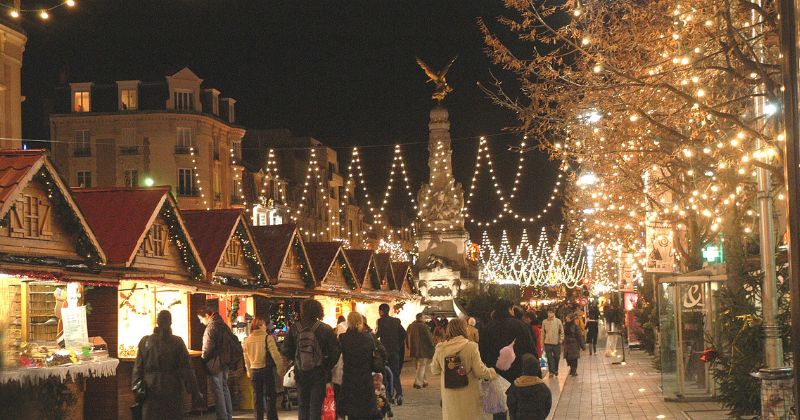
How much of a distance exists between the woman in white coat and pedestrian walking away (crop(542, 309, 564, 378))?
50.0 ft

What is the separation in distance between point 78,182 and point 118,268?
48.9 meters

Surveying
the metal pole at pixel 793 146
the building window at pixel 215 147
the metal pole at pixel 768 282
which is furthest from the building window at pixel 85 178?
the metal pole at pixel 793 146

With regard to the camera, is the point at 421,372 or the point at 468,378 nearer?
the point at 468,378

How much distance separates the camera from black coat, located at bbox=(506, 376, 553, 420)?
12148mm

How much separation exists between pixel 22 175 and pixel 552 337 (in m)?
16.3

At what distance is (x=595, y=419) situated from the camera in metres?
18.1

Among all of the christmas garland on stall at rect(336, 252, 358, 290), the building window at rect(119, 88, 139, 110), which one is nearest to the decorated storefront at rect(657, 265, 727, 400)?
the christmas garland on stall at rect(336, 252, 358, 290)

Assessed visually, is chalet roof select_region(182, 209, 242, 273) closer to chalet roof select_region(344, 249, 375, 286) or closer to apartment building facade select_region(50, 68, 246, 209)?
chalet roof select_region(344, 249, 375, 286)

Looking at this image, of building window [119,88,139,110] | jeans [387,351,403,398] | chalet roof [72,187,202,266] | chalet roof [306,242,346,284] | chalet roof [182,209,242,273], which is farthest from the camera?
building window [119,88,139,110]

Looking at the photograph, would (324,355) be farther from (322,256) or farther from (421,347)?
(322,256)

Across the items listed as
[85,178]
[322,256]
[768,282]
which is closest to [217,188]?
[85,178]

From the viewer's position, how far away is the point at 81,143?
63.9m

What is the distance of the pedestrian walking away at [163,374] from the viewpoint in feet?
40.5

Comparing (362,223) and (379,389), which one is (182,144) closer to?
(362,223)
